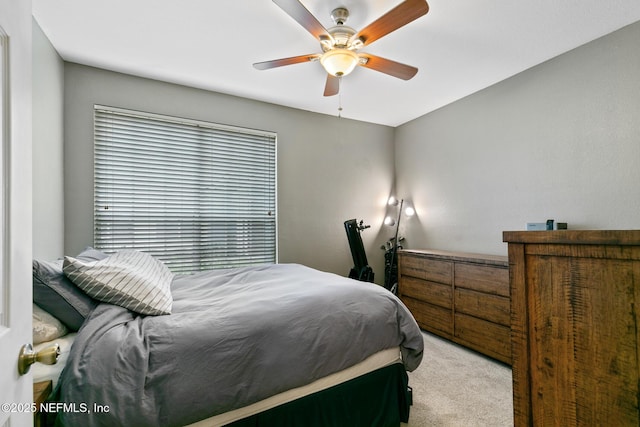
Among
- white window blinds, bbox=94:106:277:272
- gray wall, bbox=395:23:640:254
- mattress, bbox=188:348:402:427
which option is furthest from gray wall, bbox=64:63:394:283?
mattress, bbox=188:348:402:427

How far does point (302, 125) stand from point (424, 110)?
151 cm

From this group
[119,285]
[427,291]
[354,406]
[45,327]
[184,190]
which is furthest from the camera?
[427,291]

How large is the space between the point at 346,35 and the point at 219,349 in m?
2.01

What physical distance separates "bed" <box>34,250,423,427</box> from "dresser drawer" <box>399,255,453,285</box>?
1.29 meters

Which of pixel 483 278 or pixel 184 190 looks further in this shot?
pixel 184 190

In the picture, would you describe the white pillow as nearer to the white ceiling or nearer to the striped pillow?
the striped pillow

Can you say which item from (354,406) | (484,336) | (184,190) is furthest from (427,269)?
Answer: (184,190)

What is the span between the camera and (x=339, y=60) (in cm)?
192

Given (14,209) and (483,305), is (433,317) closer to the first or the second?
(483,305)

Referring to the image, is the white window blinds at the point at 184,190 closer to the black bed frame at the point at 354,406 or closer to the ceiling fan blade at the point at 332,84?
the ceiling fan blade at the point at 332,84

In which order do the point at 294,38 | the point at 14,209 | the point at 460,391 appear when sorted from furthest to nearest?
the point at 294,38 → the point at 460,391 → the point at 14,209

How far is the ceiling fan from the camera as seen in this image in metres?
1.55

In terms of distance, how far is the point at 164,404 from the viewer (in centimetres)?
111

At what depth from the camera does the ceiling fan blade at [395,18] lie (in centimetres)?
148
